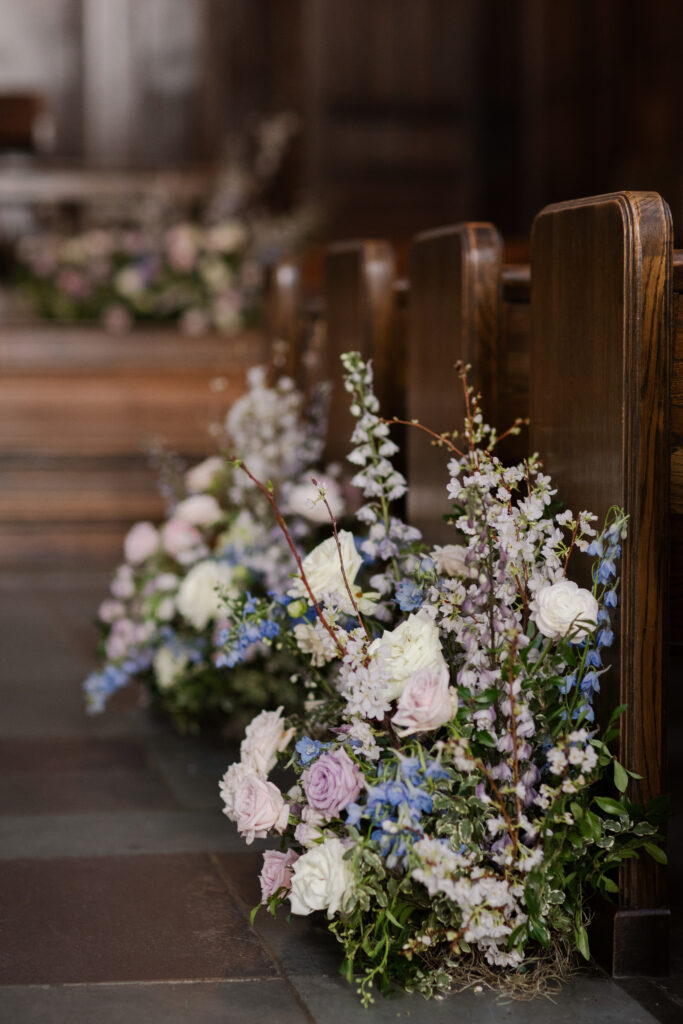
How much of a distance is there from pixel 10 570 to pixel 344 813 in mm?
3546

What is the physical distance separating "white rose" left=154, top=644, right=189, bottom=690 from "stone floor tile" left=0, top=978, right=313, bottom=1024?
3.94 ft

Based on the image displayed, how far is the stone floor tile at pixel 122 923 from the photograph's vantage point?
1.85 m

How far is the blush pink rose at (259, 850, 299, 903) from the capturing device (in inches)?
72.9

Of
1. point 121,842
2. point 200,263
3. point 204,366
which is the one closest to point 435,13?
point 200,263

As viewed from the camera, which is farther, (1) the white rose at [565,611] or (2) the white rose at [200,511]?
(2) the white rose at [200,511]

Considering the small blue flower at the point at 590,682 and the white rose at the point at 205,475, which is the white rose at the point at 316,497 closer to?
the white rose at the point at 205,475

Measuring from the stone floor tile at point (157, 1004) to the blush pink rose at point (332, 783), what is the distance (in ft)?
0.76

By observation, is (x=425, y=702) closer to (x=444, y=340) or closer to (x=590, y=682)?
(x=590, y=682)

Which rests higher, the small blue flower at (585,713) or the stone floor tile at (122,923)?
the small blue flower at (585,713)

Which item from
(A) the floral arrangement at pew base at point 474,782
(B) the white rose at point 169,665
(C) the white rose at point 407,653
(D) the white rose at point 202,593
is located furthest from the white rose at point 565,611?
(B) the white rose at point 169,665

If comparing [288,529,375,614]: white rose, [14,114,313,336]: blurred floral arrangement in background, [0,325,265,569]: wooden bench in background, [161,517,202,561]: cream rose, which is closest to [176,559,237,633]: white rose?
[161,517,202,561]: cream rose

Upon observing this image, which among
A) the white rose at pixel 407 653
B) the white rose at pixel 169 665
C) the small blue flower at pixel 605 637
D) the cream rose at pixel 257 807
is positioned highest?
the small blue flower at pixel 605 637

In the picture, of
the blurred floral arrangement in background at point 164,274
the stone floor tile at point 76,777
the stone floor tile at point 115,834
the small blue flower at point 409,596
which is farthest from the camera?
the blurred floral arrangement in background at point 164,274

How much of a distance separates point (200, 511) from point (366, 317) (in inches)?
22.3
